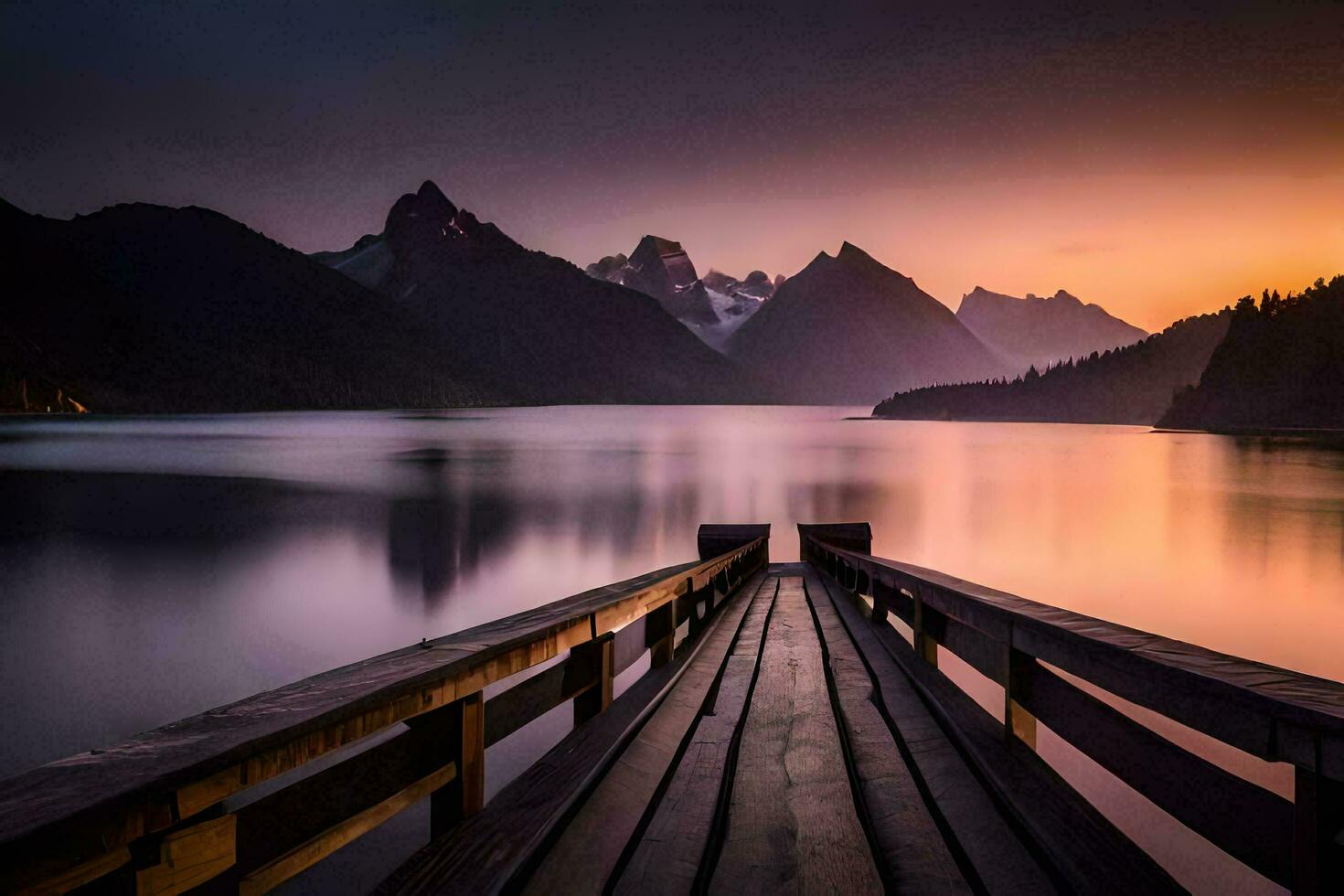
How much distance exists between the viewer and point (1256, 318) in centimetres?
13600

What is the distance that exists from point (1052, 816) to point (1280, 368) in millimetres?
159600

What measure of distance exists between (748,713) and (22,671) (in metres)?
13.9

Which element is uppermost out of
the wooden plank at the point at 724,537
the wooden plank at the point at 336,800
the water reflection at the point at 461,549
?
the wooden plank at the point at 336,800

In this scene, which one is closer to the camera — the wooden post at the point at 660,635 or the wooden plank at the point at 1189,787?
the wooden plank at the point at 1189,787

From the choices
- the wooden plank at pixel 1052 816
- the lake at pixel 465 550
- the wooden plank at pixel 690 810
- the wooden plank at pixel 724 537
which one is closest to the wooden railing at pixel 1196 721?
the wooden plank at pixel 1052 816

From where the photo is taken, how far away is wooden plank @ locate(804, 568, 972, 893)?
2838 millimetres

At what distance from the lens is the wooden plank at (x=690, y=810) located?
2.82 meters

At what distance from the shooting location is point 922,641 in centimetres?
603

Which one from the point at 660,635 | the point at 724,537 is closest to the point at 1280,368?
the point at 724,537

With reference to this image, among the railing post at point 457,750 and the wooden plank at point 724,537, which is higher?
the railing post at point 457,750

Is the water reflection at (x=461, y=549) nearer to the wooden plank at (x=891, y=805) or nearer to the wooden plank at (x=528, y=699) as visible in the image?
the wooden plank at (x=528, y=699)

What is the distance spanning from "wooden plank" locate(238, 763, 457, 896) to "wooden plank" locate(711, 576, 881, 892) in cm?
114

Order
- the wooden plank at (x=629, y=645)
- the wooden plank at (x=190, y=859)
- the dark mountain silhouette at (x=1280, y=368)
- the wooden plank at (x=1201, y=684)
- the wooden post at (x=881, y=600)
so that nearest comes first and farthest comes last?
the wooden plank at (x=190, y=859) → the wooden plank at (x=1201, y=684) → the wooden plank at (x=629, y=645) → the wooden post at (x=881, y=600) → the dark mountain silhouette at (x=1280, y=368)

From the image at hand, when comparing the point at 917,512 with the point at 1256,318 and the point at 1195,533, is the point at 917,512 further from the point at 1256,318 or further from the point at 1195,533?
the point at 1256,318
